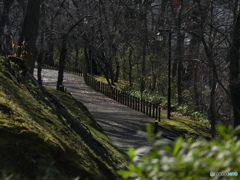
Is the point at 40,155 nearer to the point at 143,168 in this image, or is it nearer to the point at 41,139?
the point at 41,139

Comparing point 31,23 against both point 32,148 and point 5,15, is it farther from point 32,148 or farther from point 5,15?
point 32,148

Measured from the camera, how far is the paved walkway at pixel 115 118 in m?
17.7

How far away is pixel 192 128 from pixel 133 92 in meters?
12.6

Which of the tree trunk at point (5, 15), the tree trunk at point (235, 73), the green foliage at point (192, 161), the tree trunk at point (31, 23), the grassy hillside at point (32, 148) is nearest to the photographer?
the green foliage at point (192, 161)

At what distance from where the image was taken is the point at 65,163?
5.80 metres

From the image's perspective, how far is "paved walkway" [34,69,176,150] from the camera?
1770cm

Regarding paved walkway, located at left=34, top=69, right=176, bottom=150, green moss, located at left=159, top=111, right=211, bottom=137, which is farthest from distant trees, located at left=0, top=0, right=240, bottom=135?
paved walkway, located at left=34, top=69, right=176, bottom=150

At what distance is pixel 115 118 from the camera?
23016mm

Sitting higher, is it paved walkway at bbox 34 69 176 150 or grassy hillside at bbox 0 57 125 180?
grassy hillside at bbox 0 57 125 180

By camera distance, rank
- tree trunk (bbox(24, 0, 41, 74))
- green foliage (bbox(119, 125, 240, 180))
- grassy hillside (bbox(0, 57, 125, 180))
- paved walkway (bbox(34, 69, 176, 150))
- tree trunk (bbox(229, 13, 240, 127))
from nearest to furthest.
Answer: green foliage (bbox(119, 125, 240, 180))
grassy hillside (bbox(0, 57, 125, 180))
tree trunk (bbox(24, 0, 41, 74))
tree trunk (bbox(229, 13, 240, 127))
paved walkway (bbox(34, 69, 176, 150))

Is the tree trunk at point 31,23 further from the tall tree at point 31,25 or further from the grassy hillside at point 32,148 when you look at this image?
the grassy hillside at point 32,148

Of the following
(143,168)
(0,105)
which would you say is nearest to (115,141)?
(0,105)

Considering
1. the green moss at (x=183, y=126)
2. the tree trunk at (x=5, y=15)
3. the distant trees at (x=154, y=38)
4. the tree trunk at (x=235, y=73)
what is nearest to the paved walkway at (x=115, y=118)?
the green moss at (x=183, y=126)

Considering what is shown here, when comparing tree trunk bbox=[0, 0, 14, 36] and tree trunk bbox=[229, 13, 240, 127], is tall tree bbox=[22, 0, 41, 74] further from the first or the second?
tree trunk bbox=[229, 13, 240, 127]
